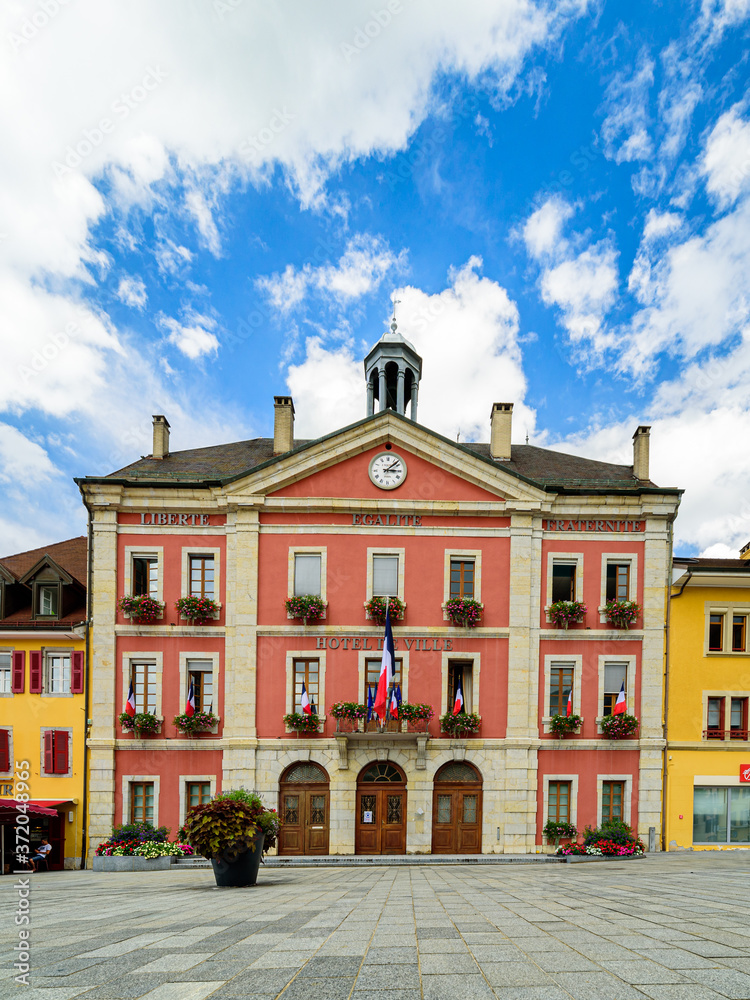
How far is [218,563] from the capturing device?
80.4ft

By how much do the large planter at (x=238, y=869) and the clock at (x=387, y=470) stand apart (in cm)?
1376

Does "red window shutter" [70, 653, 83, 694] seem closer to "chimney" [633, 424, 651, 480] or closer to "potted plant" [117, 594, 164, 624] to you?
"potted plant" [117, 594, 164, 624]

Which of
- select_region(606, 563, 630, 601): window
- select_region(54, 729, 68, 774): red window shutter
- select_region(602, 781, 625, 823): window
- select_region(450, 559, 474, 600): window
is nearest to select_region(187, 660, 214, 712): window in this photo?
select_region(54, 729, 68, 774): red window shutter

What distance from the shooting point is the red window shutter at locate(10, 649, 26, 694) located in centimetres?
2402

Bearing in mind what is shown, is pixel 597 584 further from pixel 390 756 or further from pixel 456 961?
pixel 456 961

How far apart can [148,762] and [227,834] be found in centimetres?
1150

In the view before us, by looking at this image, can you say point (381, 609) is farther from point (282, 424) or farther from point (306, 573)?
point (282, 424)

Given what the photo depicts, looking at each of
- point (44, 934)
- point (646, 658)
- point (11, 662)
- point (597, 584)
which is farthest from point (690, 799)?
point (11, 662)

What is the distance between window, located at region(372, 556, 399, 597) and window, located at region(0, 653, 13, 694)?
47.9 feet

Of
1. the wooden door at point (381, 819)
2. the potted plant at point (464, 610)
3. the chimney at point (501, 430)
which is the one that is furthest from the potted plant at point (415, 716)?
the chimney at point (501, 430)

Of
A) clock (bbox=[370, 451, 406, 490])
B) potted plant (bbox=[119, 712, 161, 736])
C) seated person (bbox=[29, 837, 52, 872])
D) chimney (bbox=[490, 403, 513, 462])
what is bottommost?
seated person (bbox=[29, 837, 52, 872])

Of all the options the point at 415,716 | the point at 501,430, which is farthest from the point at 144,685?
the point at 501,430

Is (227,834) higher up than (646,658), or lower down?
lower down

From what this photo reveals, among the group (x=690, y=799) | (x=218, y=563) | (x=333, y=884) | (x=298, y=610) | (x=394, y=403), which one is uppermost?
(x=394, y=403)
